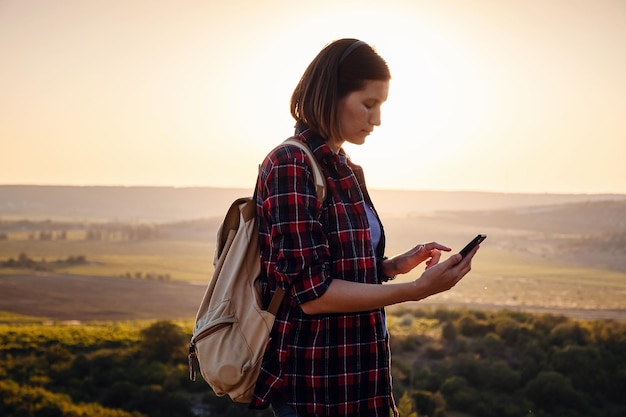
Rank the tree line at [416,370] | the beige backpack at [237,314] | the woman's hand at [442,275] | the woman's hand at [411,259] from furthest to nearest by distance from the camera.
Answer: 1. the tree line at [416,370]
2. the woman's hand at [411,259]
3. the beige backpack at [237,314]
4. the woman's hand at [442,275]

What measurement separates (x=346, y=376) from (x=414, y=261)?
0.38 m

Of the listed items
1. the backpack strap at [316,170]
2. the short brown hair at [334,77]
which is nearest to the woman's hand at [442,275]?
the backpack strap at [316,170]

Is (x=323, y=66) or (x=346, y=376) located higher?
(x=323, y=66)

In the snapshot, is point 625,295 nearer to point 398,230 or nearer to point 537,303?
point 537,303

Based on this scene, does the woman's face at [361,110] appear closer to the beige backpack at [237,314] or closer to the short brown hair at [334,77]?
the short brown hair at [334,77]

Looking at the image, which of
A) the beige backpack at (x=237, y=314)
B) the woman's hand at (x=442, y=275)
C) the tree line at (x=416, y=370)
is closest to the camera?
the woman's hand at (x=442, y=275)

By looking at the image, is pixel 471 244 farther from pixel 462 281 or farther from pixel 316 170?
pixel 462 281

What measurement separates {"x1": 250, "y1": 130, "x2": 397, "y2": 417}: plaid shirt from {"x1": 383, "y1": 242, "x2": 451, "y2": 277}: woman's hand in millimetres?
179

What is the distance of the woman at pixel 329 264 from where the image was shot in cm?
166

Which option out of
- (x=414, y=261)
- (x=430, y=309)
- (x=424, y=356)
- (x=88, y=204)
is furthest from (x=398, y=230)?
(x=414, y=261)

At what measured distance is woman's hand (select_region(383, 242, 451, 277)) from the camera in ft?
6.55

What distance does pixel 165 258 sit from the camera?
32.4 metres

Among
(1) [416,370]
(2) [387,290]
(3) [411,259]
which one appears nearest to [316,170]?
(2) [387,290]

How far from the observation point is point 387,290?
1.65 meters
